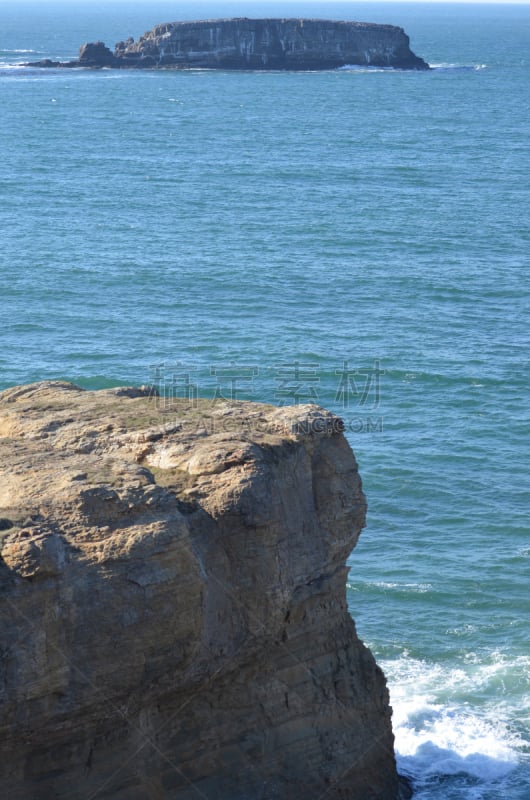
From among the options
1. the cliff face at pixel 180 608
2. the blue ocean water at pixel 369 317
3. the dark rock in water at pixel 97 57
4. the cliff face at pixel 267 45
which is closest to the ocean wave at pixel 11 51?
the dark rock in water at pixel 97 57

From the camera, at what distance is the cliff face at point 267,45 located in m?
152

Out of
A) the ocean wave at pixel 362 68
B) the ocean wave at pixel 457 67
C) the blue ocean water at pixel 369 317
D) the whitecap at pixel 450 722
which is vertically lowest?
the whitecap at pixel 450 722

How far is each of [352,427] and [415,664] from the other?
1377cm

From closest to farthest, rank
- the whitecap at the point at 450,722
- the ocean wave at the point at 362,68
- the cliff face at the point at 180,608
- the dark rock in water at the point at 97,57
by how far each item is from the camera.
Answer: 1. the cliff face at the point at 180,608
2. the whitecap at the point at 450,722
3. the dark rock in water at the point at 97,57
4. the ocean wave at the point at 362,68

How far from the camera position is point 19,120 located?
11000cm

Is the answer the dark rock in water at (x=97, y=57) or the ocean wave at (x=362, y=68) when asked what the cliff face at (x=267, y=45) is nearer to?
the ocean wave at (x=362, y=68)

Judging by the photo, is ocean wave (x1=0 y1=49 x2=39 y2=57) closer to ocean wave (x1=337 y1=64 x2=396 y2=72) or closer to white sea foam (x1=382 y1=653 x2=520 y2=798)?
ocean wave (x1=337 y1=64 x2=396 y2=72)

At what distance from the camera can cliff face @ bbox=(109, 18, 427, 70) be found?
15200cm

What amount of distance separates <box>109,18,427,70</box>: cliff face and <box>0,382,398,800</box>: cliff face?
13852 centimetres

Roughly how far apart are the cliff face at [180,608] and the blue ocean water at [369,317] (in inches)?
203

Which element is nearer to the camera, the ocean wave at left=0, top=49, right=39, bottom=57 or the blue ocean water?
the blue ocean water

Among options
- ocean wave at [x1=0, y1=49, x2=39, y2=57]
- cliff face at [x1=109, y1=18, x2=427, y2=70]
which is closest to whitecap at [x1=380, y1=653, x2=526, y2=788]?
cliff face at [x1=109, y1=18, x2=427, y2=70]

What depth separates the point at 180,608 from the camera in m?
15.9

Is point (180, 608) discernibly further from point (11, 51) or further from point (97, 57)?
point (11, 51)
